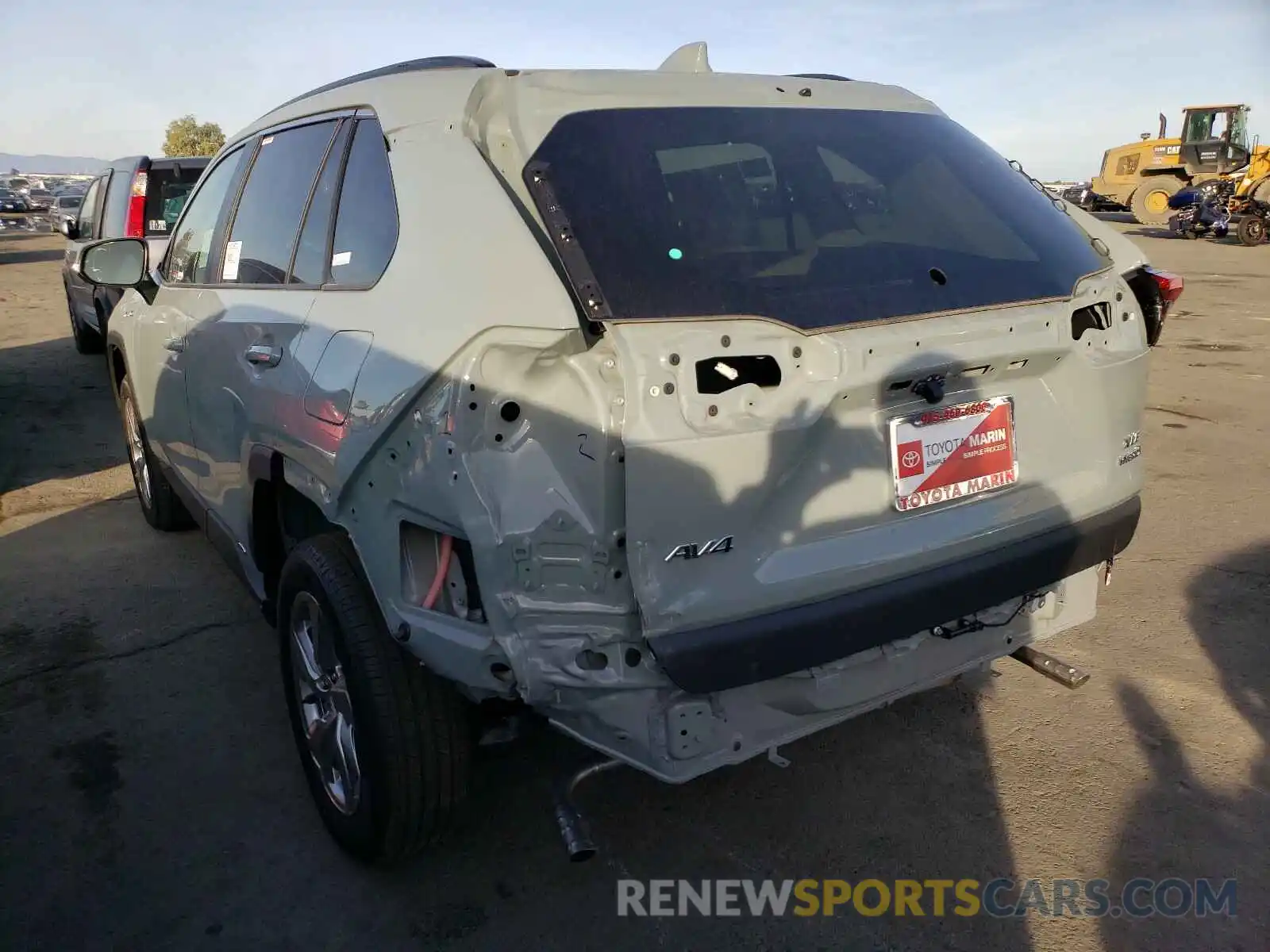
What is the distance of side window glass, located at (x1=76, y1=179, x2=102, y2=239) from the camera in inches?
385

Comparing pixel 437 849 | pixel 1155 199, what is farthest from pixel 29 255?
pixel 1155 199

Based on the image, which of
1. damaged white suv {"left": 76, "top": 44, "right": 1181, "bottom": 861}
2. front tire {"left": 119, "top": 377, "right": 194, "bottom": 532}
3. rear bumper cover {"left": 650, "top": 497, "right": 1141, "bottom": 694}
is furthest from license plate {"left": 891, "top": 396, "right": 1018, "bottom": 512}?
front tire {"left": 119, "top": 377, "right": 194, "bottom": 532}

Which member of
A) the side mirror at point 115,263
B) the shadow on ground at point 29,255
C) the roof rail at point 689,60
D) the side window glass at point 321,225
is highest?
the roof rail at point 689,60

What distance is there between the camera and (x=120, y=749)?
324cm

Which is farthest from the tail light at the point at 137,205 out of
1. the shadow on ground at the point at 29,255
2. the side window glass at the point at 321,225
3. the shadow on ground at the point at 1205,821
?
the shadow on ground at the point at 29,255

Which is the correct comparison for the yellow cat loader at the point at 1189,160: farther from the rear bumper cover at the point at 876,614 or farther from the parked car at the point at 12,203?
the parked car at the point at 12,203

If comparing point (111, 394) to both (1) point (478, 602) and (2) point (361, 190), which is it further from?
(1) point (478, 602)

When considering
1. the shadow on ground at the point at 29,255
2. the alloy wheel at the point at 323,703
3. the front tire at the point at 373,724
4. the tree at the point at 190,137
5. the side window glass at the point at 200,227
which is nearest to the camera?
the front tire at the point at 373,724

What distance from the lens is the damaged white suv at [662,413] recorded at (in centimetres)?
197

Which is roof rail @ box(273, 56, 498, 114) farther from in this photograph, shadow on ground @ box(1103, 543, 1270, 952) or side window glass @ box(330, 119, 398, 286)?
shadow on ground @ box(1103, 543, 1270, 952)

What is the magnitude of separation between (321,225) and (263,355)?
1.39ft

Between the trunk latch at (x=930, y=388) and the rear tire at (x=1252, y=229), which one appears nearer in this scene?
the trunk latch at (x=930, y=388)

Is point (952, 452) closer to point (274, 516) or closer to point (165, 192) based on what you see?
point (274, 516)
